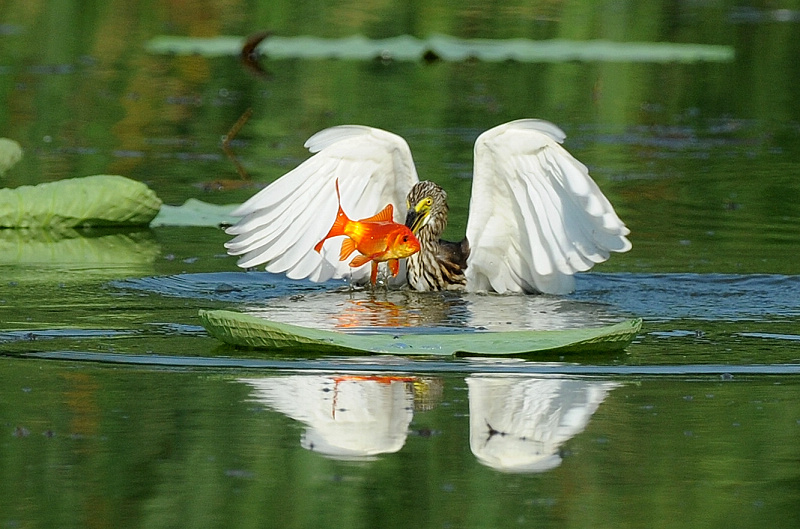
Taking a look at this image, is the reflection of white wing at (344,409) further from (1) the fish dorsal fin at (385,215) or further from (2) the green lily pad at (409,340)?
(1) the fish dorsal fin at (385,215)

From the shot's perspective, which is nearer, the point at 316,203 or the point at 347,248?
the point at 347,248

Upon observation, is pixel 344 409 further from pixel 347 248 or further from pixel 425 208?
pixel 425 208

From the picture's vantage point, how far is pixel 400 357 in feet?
18.8

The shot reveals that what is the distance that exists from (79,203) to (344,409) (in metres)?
4.37

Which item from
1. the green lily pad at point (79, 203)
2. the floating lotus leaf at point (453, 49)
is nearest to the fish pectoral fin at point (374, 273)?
the green lily pad at point (79, 203)

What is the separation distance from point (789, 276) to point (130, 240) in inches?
134

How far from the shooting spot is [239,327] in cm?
577

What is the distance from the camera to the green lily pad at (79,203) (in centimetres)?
893

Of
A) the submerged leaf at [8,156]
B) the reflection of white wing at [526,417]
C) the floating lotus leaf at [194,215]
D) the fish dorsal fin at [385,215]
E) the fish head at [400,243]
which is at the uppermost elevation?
the fish dorsal fin at [385,215]

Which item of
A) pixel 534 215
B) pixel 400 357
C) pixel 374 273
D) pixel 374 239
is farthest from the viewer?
pixel 374 273

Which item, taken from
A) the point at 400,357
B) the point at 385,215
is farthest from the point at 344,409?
the point at 385,215

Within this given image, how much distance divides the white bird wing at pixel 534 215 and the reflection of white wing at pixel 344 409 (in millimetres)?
2034

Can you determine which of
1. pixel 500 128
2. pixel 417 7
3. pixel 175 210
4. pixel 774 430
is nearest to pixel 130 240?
pixel 175 210

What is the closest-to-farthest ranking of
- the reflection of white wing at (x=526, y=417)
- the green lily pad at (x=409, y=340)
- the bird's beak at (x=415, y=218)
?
the reflection of white wing at (x=526, y=417) < the green lily pad at (x=409, y=340) < the bird's beak at (x=415, y=218)
